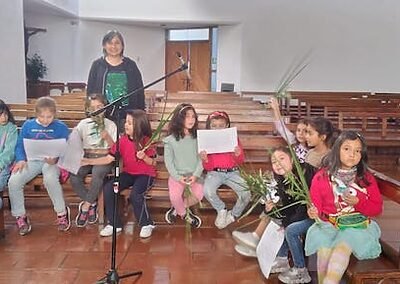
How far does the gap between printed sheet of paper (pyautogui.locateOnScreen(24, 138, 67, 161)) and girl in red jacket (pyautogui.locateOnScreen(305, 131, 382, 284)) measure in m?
1.72

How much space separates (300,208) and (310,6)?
8523 millimetres

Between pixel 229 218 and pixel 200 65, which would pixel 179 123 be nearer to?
pixel 229 218

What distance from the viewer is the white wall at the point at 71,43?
9961 mm

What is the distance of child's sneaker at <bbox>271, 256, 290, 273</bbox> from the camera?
2.38 metres

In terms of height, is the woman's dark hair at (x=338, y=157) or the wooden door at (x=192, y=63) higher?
the wooden door at (x=192, y=63)

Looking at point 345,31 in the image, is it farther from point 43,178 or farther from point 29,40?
point 43,178

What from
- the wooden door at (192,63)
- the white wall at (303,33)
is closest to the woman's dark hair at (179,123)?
the white wall at (303,33)

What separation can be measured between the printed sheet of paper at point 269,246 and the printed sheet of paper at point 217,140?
73cm

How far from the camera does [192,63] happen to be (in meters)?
11.4

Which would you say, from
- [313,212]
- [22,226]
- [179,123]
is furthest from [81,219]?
[313,212]

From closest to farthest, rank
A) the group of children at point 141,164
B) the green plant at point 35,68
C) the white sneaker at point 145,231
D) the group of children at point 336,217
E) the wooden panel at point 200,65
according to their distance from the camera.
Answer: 1. the group of children at point 336,217
2. the group of children at point 141,164
3. the white sneaker at point 145,231
4. the green plant at point 35,68
5. the wooden panel at point 200,65

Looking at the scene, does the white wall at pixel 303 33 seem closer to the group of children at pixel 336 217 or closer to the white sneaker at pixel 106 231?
the white sneaker at pixel 106 231

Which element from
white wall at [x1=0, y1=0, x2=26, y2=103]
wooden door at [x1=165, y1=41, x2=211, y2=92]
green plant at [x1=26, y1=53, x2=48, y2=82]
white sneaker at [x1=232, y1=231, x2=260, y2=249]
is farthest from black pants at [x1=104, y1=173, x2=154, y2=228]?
Answer: wooden door at [x1=165, y1=41, x2=211, y2=92]

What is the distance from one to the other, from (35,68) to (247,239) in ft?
25.6
